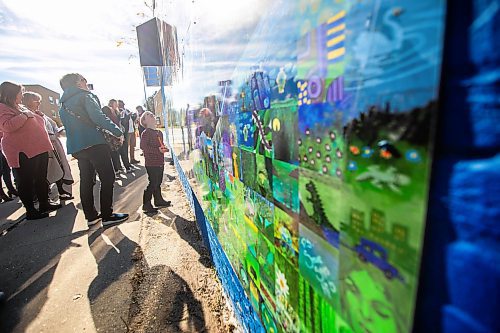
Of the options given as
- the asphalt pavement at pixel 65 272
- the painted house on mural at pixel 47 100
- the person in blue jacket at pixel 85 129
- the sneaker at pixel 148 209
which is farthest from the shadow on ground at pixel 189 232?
the painted house on mural at pixel 47 100

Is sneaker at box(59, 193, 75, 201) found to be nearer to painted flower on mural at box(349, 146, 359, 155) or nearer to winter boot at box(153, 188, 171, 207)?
winter boot at box(153, 188, 171, 207)

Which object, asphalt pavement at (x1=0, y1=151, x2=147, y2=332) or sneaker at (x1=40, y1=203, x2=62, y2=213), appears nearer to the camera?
asphalt pavement at (x1=0, y1=151, x2=147, y2=332)

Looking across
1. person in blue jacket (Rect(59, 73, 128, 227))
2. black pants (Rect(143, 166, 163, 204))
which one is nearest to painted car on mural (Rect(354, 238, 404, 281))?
person in blue jacket (Rect(59, 73, 128, 227))

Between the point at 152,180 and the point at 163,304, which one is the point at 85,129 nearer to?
the point at 152,180

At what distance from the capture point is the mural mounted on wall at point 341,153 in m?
0.47

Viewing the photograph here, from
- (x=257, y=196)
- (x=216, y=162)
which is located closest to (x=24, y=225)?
(x=216, y=162)

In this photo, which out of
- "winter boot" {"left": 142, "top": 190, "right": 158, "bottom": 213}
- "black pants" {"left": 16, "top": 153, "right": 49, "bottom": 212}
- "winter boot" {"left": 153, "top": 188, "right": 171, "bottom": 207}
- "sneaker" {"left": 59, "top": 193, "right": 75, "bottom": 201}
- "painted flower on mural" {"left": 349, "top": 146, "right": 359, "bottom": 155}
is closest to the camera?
"painted flower on mural" {"left": 349, "top": 146, "right": 359, "bottom": 155}

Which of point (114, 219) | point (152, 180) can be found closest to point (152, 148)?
point (152, 180)

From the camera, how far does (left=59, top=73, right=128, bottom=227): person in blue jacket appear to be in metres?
3.24

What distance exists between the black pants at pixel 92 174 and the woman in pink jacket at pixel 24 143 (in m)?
0.84

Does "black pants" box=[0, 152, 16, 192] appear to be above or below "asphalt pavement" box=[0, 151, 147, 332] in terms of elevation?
above

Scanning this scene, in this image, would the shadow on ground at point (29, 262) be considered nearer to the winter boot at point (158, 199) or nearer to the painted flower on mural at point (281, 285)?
the winter boot at point (158, 199)

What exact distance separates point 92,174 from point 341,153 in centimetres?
373

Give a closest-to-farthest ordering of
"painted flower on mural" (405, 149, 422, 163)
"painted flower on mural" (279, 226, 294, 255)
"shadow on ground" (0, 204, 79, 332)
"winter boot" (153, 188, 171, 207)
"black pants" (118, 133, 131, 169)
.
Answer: "painted flower on mural" (405, 149, 422, 163), "painted flower on mural" (279, 226, 294, 255), "shadow on ground" (0, 204, 79, 332), "winter boot" (153, 188, 171, 207), "black pants" (118, 133, 131, 169)
